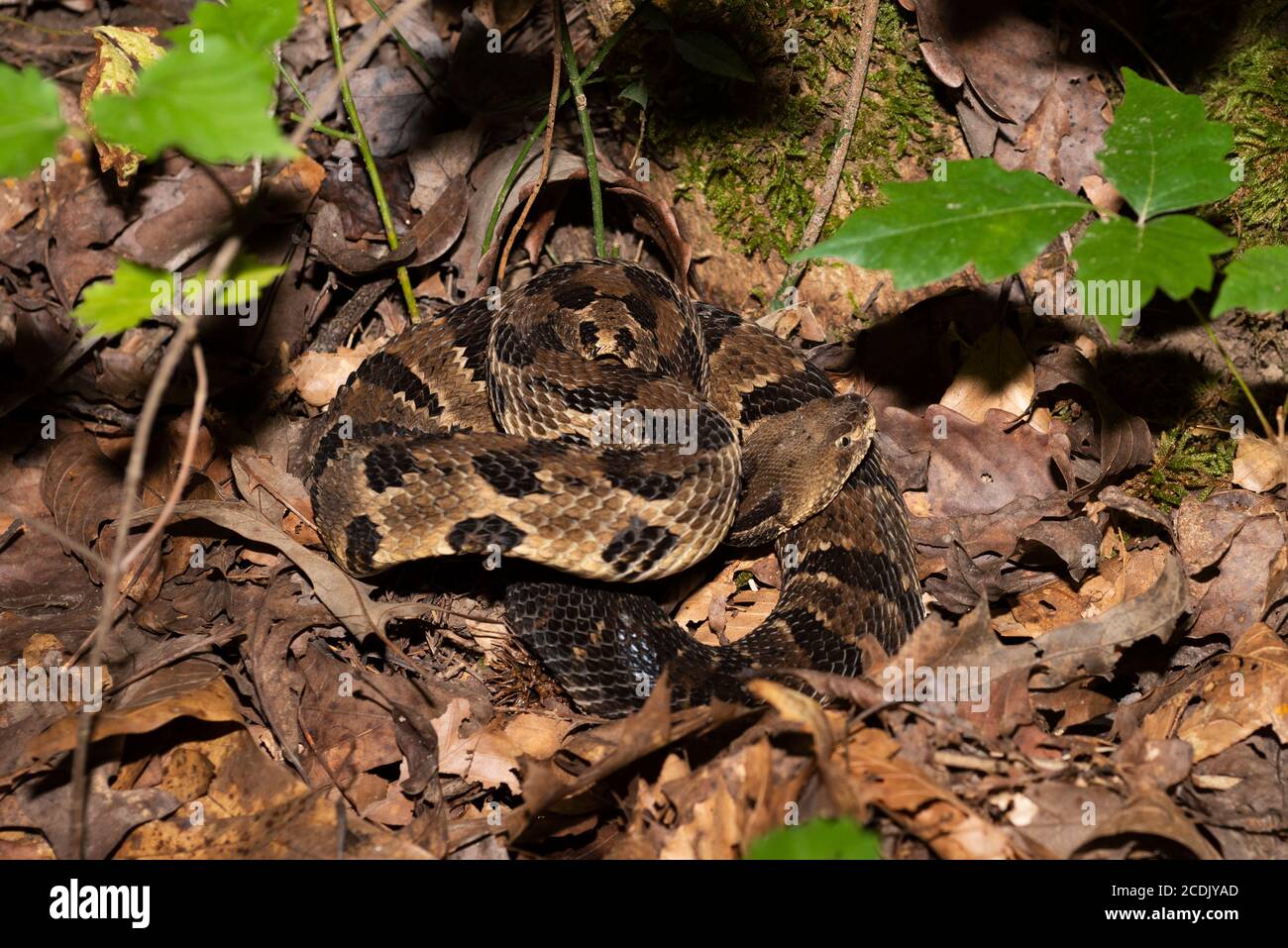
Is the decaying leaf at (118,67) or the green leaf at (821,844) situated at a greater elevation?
the decaying leaf at (118,67)

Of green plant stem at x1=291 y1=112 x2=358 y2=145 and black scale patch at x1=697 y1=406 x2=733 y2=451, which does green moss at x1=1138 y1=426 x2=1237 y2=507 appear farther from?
green plant stem at x1=291 y1=112 x2=358 y2=145

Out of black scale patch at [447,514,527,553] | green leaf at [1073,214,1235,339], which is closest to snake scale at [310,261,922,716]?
black scale patch at [447,514,527,553]

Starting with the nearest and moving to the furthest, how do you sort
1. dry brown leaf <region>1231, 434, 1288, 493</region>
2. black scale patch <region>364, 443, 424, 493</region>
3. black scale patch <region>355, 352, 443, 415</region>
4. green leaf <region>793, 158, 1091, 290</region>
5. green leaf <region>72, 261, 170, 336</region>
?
green leaf <region>72, 261, 170, 336</region>
green leaf <region>793, 158, 1091, 290</region>
black scale patch <region>364, 443, 424, 493</region>
dry brown leaf <region>1231, 434, 1288, 493</region>
black scale patch <region>355, 352, 443, 415</region>

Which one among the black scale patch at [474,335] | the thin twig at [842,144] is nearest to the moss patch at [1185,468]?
the thin twig at [842,144]

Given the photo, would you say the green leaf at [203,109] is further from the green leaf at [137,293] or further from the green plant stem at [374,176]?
the green plant stem at [374,176]

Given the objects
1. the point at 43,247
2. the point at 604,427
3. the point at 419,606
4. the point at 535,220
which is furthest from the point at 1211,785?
the point at 43,247
